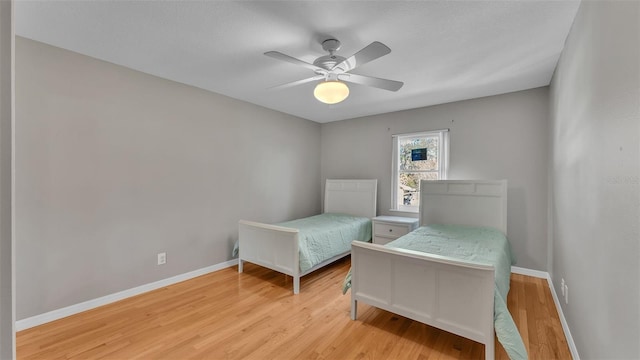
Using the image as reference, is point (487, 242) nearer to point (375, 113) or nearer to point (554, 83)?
point (554, 83)

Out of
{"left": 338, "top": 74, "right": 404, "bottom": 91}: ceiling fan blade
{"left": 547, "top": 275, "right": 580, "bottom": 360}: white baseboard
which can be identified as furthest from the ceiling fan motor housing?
{"left": 547, "top": 275, "right": 580, "bottom": 360}: white baseboard

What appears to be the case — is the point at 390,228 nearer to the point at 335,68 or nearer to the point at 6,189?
the point at 335,68

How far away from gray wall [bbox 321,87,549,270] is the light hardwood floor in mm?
744

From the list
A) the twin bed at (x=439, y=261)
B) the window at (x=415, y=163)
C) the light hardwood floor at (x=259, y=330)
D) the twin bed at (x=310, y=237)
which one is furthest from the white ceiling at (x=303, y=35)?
the light hardwood floor at (x=259, y=330)

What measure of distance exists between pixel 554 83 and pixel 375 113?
2.36 meters

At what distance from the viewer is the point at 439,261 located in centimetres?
190

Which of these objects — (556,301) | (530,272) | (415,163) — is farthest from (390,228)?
(556,301)

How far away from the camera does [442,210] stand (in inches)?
145

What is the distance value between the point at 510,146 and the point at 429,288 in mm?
2588

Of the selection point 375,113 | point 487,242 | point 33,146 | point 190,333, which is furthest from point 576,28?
point 33,146

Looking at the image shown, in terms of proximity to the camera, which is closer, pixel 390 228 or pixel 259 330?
pixel 259 330

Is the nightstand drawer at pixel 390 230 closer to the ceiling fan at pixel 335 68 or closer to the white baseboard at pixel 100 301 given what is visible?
the ceiling fan at pixel 335 68

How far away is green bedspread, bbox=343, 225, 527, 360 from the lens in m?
1.62

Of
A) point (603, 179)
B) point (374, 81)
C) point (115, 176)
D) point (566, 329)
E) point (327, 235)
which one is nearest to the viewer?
point (603, 179)
